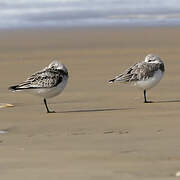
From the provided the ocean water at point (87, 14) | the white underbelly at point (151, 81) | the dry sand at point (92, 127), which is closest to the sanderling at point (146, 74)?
the white underbelly at point (151, 81)

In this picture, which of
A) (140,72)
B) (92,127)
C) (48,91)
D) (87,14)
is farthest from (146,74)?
(87,14)

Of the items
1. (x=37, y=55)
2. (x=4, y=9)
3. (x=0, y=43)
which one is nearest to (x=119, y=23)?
(x=4, y=9)

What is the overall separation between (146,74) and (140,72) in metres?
0.14

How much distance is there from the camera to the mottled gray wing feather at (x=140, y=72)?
41.0ft

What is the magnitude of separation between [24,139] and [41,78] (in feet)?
9.74

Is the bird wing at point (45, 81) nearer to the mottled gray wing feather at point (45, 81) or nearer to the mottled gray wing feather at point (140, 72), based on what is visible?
the mottled gray wing feather at point (45, 81)

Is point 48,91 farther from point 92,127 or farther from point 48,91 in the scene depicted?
point 92,127

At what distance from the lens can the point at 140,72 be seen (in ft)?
41.3

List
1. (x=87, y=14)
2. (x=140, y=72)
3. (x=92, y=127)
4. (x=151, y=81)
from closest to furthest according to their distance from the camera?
(x=92, y=127), (x=151, y=81), (x=140, y=72), (x=87, y=14)

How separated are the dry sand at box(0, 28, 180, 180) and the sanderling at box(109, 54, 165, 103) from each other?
325 mm

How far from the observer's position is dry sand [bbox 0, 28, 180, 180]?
22.7 feet

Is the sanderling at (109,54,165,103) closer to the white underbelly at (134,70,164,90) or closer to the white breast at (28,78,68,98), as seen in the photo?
the white underbelly at (134,70,164,90)

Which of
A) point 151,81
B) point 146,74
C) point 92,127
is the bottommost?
point 92,127

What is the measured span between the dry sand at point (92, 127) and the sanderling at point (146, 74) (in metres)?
0.33
